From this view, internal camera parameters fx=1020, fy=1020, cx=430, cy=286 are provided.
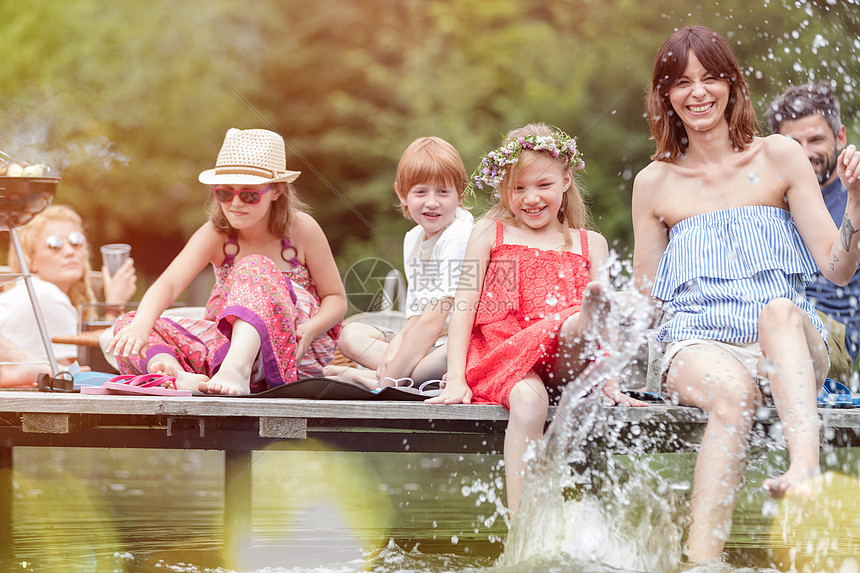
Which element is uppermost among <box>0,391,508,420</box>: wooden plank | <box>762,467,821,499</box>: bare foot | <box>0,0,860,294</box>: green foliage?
<box>0,0,860,294</box>: green foliage

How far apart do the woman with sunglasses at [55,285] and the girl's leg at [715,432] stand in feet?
8.83

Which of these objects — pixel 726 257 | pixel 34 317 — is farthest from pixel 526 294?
pixel 34 317

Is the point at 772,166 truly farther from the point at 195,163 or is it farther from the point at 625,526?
the point at 195,163

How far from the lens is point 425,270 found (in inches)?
129

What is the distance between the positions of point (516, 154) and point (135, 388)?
1267 mm

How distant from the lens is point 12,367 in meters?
3.80

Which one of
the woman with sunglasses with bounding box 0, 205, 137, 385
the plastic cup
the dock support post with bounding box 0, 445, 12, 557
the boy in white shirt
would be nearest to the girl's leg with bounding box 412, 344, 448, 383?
the boy in white shirt

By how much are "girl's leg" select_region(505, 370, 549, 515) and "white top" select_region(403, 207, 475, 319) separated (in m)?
0.66

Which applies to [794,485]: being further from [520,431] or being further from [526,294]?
[526,294]

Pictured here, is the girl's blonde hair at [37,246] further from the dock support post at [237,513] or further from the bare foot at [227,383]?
the bare foot at [227,383]

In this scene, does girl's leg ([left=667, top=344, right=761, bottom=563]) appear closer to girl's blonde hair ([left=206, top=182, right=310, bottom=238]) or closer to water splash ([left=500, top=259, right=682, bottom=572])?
water splash ([left=500, top=259, right=682, bottom=572])

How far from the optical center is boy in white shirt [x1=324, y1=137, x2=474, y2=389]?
3.12 meters

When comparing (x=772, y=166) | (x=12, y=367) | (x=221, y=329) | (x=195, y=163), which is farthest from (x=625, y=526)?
(x=195, y=163)

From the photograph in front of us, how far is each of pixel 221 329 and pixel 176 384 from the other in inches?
8.1
